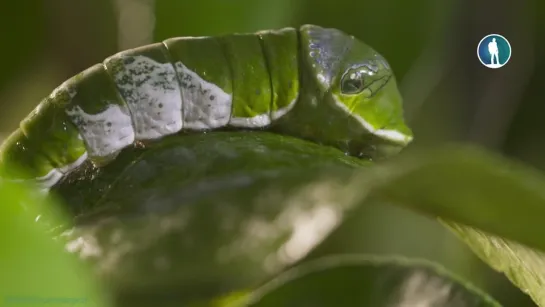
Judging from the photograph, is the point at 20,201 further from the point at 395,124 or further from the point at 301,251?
the point at 395,124

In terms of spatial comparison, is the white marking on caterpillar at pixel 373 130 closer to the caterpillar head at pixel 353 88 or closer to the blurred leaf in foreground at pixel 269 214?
the caterpillar head at pixel 353 88

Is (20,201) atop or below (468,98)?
atop

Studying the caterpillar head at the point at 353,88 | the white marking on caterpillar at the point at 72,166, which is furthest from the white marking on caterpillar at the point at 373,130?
the white marking on caterpillar at the point at 72,166

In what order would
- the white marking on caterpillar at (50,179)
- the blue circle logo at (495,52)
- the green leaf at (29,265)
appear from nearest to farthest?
the green leaf at (29,265)
the white marking on caterpillar at (50,179)
the blue circle logo at (495,52)

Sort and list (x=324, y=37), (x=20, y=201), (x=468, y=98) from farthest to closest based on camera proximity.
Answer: (x=468, y=98) < (x=324, y=37) < (x=20, y=201)

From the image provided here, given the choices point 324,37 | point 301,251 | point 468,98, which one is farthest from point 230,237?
point 468,98

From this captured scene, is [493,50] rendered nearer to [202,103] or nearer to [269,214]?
[202,103]

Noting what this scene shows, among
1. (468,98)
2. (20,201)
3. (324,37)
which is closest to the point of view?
(20,201)

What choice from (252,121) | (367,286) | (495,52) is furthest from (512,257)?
(495,52)
